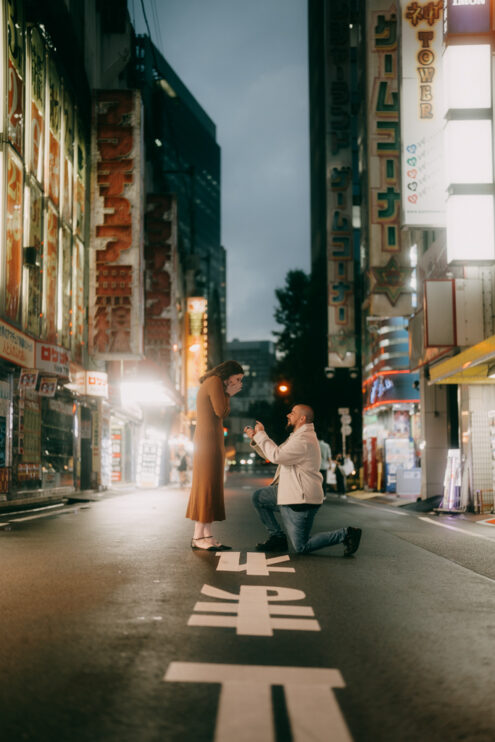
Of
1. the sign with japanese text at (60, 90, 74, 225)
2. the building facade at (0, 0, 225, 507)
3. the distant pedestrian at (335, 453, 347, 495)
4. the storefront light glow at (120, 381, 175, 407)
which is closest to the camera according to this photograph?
the building facade at (0, 0, 225, 507)

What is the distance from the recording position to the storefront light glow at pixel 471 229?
15.3 metres

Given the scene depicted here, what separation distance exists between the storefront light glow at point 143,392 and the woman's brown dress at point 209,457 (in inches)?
1009

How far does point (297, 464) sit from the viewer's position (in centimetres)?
770

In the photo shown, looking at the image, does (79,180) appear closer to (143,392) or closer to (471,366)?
(143,392)

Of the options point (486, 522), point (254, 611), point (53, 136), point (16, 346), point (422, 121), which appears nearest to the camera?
point (254, 611)

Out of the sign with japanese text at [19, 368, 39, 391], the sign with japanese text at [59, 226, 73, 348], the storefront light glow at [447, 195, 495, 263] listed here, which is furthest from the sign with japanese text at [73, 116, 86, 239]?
the storefront light glow at [447, 195, 495, 263]

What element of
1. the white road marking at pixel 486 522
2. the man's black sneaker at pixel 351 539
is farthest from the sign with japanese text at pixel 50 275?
the man's black sneaker at pixel 351 539

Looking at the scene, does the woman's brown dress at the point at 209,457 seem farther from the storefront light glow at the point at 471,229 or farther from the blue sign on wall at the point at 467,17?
the blue sign on wall at the point at 467,17

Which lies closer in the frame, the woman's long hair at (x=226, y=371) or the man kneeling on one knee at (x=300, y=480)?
the man kneeling on one knee at (x=300, y=480)

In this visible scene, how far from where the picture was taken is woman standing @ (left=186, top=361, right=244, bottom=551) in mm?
7887

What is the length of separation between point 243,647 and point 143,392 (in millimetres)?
33443

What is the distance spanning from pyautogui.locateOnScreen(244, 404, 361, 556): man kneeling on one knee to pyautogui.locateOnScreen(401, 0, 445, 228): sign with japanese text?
10617 mm

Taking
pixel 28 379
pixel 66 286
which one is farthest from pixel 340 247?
pixel 28 379

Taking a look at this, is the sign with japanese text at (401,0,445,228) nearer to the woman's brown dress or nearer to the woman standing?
the woman standing
